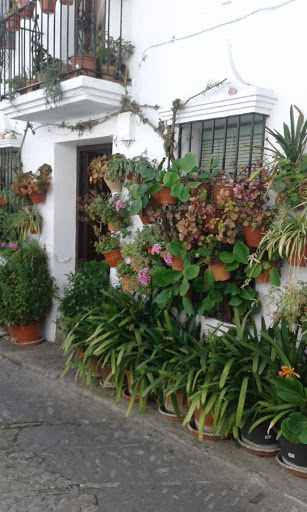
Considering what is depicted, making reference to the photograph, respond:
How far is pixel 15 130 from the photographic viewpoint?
24.8 ft

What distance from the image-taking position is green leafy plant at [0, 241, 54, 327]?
639cm

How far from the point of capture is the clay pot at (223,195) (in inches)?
157

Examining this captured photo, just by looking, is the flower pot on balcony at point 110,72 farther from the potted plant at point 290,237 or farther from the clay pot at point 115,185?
the potted plant at point 290,237

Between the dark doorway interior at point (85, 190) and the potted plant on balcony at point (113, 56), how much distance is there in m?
1.19

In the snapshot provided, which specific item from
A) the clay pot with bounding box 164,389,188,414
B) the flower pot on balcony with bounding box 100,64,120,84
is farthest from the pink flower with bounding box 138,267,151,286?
the flower pot on balcony with bounding box 100,64,120,84

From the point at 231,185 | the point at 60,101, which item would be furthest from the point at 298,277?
the point at 60,101

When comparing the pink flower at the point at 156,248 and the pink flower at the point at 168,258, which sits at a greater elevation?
the pink flower at the point at 156,248

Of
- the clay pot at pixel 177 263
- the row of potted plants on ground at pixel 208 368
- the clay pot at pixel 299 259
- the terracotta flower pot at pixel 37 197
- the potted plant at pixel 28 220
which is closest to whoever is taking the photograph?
the row of potted plants on ground at pixel 208 368

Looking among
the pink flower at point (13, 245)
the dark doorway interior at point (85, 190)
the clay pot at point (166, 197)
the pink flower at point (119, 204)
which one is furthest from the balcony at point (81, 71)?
the pink flower at point (13, 245)

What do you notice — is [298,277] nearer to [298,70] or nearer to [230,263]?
[230,263]

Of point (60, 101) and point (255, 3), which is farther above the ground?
point (255, 3)

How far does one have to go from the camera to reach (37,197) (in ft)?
22.0

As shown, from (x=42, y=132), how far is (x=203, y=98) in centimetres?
295

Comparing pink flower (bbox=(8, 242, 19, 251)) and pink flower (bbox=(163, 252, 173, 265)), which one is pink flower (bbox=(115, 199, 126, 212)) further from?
pink flower (bbox=(8, 242, 19, 251))
